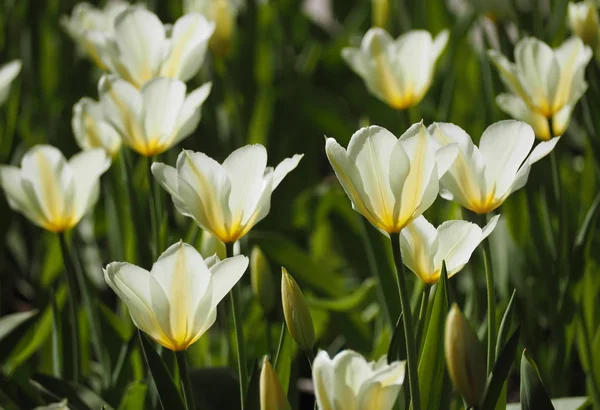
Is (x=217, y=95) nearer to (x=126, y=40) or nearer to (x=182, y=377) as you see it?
(x=126, y=40)

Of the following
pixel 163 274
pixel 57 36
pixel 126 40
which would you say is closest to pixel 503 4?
pixel 126 40

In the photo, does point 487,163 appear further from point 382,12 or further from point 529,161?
point 382,12

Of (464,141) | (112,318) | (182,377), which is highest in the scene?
(464,141)

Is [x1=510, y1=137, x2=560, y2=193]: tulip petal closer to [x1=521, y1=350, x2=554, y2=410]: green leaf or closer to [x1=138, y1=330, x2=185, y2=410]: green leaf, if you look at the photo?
[x1=521, y1=350, x2=554, y2=410]: green leaf

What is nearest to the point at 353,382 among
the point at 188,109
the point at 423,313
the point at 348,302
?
the point at 423,313

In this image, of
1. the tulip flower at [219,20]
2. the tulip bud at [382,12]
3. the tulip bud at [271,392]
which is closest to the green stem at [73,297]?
the tulip bud at [271,392]

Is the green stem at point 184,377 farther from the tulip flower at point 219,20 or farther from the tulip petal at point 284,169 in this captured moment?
the tulip flower at point 219,20
